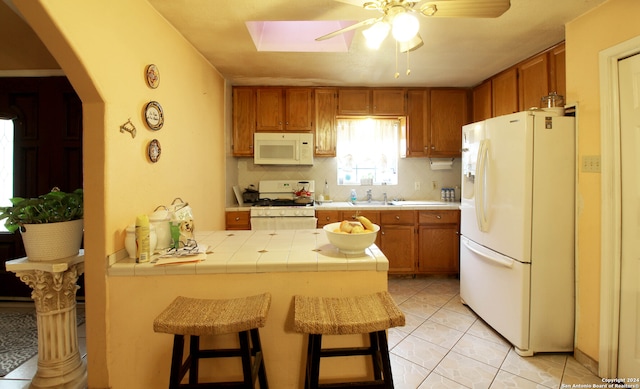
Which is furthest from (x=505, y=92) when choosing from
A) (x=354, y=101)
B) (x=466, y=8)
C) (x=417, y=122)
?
(x=466, y=8)

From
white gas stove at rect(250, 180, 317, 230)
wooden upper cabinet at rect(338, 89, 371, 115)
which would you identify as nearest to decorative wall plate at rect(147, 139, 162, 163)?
white gas stove at rect(250, 180, 317, 230)

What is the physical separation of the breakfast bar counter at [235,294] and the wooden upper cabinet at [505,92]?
8.34ft

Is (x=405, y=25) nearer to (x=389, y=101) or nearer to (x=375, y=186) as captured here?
(x=389, y=101)

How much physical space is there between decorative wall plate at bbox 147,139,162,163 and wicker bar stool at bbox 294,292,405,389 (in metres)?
1.29

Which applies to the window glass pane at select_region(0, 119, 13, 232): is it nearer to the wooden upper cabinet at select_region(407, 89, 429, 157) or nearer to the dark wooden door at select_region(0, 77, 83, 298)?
the dark wooden door at select_region(0, 77, 83, 298)

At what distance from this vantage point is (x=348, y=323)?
1113mm

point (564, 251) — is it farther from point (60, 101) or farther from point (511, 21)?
point (60, 101)

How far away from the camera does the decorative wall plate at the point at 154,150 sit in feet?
5.95

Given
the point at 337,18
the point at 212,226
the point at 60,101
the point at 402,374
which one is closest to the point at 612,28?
the point at 337,18

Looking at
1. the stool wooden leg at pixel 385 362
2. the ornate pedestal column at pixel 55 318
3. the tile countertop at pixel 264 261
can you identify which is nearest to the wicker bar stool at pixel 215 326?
the tile countertop at pixel 264 261

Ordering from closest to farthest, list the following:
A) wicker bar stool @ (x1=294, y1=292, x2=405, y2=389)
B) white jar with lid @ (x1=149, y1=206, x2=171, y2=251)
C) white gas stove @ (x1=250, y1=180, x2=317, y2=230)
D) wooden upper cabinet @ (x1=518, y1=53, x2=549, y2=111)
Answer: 1. wicker bar stool @ (x1=294, y1=292, x2=405, y2=389)
2. white jar with lid @ (x1=149, y1=206, x2=171, y2=251)
3. wooden upper cabinet @ (x1=518, y1=53, x2=549, y2=111)
4. white gas stove @ (x1=250, y1=180, x2=317, y2=230)

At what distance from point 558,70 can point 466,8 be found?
1709 mm

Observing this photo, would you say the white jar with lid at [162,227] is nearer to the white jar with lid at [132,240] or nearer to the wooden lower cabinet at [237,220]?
the white jar with lid at [132,240]

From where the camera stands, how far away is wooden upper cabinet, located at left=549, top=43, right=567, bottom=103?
2.37 meters
